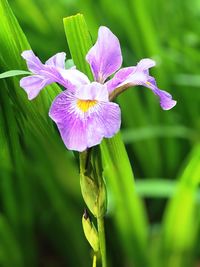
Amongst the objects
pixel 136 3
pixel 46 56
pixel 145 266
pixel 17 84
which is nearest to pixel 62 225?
pixel 145 266

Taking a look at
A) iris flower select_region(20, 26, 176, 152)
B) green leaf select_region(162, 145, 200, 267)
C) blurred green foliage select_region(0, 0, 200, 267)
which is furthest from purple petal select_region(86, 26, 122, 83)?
green leaf select_region(162, 145, 200, 267)

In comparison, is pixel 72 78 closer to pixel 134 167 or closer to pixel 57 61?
pixel 57 61

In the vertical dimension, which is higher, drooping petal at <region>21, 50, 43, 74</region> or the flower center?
drooping petal at <region>21, 50, 43, 74</region>

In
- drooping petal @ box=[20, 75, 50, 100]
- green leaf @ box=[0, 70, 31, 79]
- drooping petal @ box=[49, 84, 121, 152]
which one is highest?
green leaf @ box=[0, 70, 31, 79]

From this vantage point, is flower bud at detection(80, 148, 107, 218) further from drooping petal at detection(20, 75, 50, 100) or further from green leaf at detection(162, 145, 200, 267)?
green leaf at detection(162, 145, 200, 267)

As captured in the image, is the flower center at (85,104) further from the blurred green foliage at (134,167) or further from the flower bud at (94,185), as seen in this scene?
the blurred green foliage at (134,167)

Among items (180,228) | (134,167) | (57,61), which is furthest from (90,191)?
(134,167)

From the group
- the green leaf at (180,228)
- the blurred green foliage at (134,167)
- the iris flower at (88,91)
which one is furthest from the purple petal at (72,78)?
the green leaf at (180,228)
